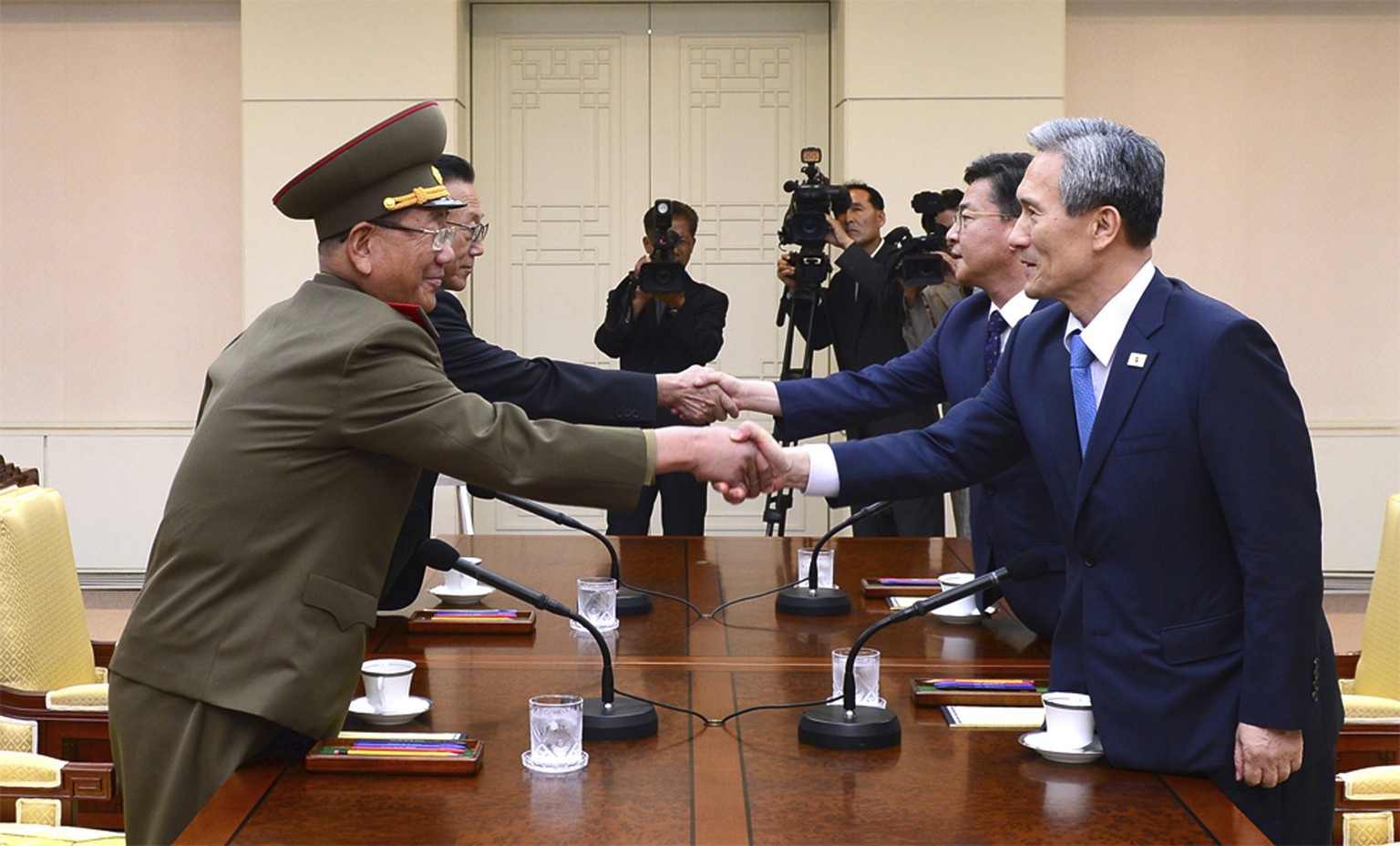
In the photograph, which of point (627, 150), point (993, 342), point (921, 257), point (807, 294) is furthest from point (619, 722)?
point (627, 150)

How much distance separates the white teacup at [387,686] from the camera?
6.94ft

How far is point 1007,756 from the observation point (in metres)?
1.96

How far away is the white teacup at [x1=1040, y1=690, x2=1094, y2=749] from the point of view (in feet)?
6.38

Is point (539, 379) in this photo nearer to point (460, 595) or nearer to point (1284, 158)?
point (460, 595)

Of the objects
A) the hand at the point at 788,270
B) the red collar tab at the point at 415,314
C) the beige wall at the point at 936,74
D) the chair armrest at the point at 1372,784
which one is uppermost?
the beige wall at the point at 936,74

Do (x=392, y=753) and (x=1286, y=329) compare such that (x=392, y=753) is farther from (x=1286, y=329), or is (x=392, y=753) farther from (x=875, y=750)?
(x=1286, y=329)

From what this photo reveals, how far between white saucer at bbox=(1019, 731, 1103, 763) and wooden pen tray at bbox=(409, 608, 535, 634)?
108 centimetres

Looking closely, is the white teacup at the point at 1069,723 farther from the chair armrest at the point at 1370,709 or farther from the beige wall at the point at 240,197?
the beige wall at the point at 240,197

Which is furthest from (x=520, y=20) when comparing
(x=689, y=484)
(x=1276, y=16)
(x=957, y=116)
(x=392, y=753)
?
(x=392, y=753)

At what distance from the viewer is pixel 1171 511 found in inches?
78.8

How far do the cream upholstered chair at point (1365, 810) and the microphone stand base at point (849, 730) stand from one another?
816 mm

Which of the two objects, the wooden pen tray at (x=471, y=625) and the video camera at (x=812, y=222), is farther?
the video camera at (x=812, y=222)

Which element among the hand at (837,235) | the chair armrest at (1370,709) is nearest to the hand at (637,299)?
the hand at (837,235)

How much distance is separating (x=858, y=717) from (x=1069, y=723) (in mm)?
276
